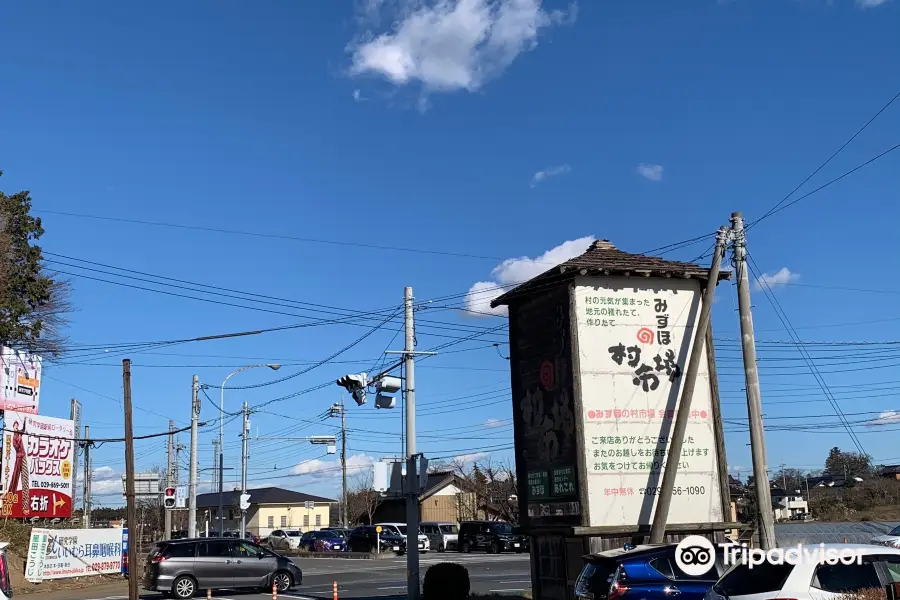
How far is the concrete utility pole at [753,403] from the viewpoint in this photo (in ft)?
60.4

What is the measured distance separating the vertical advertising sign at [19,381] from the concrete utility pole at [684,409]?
27.9m

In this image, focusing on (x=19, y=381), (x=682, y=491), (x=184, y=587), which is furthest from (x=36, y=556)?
(x=682, y=491)

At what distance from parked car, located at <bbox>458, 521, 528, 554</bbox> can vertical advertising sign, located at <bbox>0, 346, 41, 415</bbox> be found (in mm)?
23694

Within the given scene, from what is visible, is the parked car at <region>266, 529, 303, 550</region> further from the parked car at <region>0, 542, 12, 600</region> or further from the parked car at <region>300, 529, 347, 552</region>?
the parked car at <region>0, 542, 12, 600</region>

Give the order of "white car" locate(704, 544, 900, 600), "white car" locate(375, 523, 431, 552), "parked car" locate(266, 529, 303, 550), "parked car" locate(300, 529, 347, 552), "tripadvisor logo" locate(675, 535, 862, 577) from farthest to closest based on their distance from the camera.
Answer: "parked car" locate(266, 529, 303, 550) < "parked car" locate(300, 529, 347, 552) < "white car" locate(375, 523, 431, 552) < "tripadvisor logo" locate(675, 535, 862, 577) < "white car" locate(704, 544, 900, 600)

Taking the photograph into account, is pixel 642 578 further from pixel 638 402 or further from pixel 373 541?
pixel 373 541

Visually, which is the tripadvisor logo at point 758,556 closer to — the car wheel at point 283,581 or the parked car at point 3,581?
the parked car at point 3,581

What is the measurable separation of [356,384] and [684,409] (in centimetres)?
832

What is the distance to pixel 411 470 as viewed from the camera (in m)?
21.3

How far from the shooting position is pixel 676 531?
18359 mm

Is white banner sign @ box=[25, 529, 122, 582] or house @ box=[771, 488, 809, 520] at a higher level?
white banner sign @ box=[25, 529, 122, 582]

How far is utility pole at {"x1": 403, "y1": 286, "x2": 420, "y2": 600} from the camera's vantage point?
20516 millimetres

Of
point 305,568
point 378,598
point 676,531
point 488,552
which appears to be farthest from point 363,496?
point 676,531

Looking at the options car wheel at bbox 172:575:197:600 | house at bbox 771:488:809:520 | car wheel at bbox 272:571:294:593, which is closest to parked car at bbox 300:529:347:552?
car wheel at bbox 272:571:294:593
